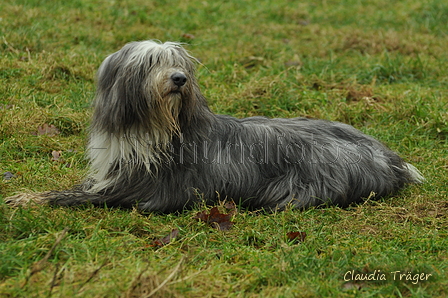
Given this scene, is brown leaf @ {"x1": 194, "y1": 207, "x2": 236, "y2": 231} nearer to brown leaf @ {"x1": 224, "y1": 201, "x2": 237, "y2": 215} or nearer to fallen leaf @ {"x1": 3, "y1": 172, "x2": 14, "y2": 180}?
brown leaf @ {"x1": 224, "y1": 201, "x2": 237, "y2": 215}

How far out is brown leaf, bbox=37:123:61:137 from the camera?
22.3ft

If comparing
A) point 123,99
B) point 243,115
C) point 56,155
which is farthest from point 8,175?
point 243,115

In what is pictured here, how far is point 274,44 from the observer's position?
10672mm

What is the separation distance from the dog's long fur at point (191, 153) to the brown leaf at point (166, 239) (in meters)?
0.56

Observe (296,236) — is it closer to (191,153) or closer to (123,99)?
(191,153)

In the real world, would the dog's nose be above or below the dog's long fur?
above

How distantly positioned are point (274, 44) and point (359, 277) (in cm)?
720

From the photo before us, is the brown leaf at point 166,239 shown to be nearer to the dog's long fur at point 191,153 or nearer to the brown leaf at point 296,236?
the dog's long fur at point 191,153

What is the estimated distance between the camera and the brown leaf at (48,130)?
680 cm

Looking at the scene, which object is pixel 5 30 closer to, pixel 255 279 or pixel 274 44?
pixel 274 44

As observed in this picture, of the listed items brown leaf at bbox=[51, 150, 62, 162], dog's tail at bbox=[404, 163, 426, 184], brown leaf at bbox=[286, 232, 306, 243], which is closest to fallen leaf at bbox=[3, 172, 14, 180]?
brown leaf at bbox=[51, 150, 62, 162]

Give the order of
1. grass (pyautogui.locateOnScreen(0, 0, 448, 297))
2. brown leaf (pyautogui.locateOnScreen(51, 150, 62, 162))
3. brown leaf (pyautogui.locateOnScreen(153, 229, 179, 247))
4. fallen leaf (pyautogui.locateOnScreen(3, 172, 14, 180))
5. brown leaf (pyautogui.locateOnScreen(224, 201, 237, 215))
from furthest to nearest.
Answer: brown leaf (pyautogui.locateOnScreen(51, 150, 62, 162)) → fallen leaf (pyautogui.locateOnScreen(3, 172, 14, 180)) → brown leaf (pyautogui.locateOnScreen(224, 201, 237, 215)) → brown leaf (pyautogui.locateOnScreen(153, 229, 179, 247)) → grass (pyautogui.locateOnScreen(0, 0, 448, 297))

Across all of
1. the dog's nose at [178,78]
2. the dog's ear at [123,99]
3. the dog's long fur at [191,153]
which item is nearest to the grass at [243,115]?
the dog's long fur at [191,153]

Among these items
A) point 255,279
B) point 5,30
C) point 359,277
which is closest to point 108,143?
point 255,279
